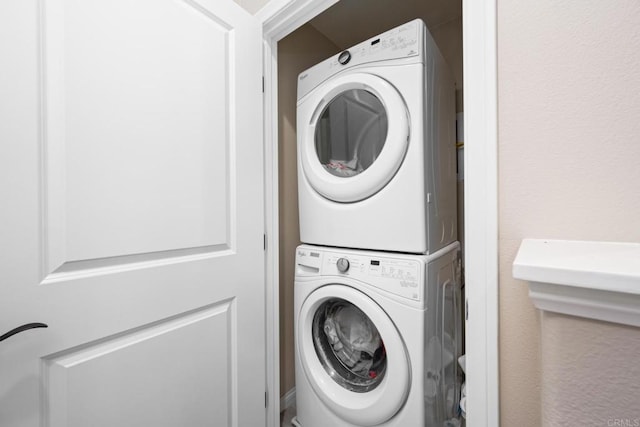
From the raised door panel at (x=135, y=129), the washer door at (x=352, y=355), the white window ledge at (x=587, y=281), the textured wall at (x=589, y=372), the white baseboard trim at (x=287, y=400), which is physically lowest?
the white baseboard trim at (x=287, y=400)

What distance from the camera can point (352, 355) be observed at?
1.29 meters

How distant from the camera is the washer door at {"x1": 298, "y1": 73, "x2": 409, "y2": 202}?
1066 mm

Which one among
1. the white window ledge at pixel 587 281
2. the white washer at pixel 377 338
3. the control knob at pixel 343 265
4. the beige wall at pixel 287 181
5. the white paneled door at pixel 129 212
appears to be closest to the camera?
the white window ledge at pixel 587 281

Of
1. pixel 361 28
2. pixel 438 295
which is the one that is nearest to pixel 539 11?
pixel 438 295

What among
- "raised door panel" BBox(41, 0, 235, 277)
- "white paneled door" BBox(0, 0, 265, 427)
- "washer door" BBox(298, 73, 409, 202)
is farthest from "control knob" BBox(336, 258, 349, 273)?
"raised door panel" BBox(41, 0, 235, 277)

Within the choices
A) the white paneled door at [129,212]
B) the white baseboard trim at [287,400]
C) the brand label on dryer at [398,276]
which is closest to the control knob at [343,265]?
the brand label on dryer at [398,276]

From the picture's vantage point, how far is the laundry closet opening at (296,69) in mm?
1620

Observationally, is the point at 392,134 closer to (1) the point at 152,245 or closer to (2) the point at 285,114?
(2) the point at 285,114

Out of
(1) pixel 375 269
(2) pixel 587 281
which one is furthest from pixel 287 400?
(2) pixel 587 281

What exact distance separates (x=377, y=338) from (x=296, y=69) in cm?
155

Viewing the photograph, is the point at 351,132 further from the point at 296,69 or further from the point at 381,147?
the point at 296,69

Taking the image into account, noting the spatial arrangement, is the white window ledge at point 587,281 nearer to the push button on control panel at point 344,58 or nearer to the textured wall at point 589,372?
the textured wall at point 589,372

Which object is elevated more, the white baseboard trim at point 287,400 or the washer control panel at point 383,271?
the washer control panel at point 383,271

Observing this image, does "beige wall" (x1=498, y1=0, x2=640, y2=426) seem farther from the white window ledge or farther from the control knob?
the control knob
